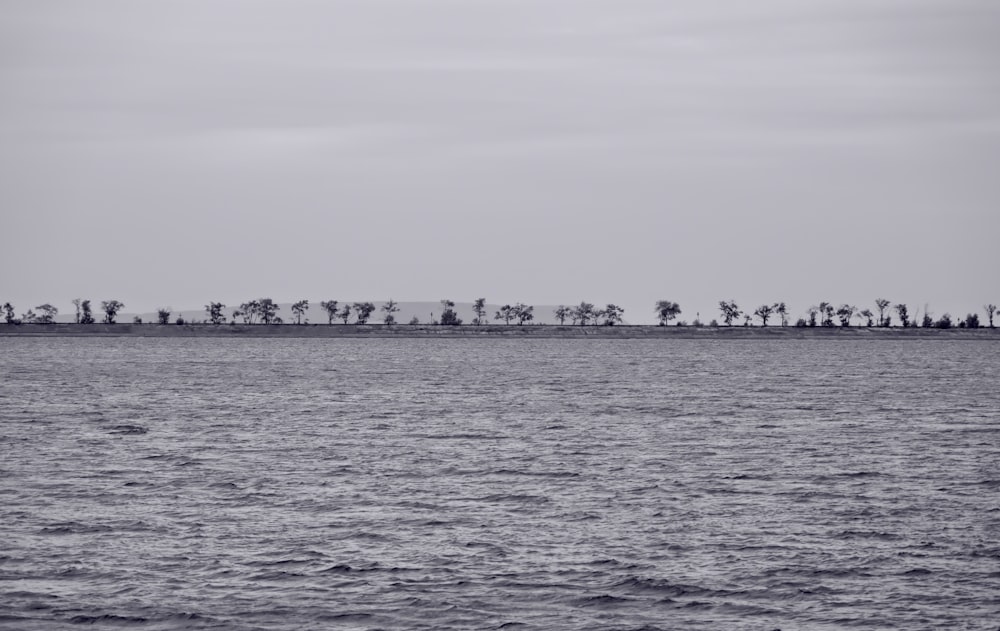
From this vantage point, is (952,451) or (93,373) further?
(93,373)

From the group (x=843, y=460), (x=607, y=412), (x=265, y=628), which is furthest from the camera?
(x=607, y=412)

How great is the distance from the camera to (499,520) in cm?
3381

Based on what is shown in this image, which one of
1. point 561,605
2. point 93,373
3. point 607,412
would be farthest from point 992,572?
point 93,373

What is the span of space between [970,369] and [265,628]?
14095 cm

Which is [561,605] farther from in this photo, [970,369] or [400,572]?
[970,369]

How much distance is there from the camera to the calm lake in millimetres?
24688

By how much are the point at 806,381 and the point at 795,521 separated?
85.8 metres

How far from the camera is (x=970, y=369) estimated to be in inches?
5910

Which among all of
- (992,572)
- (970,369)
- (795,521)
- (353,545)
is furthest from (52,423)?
(970,369)

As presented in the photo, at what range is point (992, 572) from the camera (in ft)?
90.4

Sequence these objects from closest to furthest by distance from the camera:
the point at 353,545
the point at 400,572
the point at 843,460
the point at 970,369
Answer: the point at 400,572
the point at 353,545
the point at 843,460
the point at 970,369

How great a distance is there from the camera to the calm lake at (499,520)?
2469cm

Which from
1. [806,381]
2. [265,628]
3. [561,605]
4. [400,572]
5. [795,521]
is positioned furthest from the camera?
[806,381]

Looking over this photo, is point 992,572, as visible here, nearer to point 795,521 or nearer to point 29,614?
point 795,521
